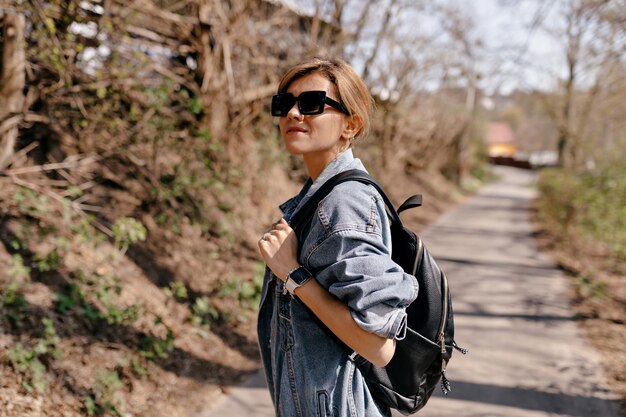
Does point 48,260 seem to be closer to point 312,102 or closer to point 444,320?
point 312,102

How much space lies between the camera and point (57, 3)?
4414 millimetres

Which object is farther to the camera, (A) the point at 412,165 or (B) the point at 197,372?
(A) the point at 412,165

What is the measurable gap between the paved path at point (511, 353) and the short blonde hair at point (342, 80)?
2693 mm

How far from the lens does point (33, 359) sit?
3.26 meters

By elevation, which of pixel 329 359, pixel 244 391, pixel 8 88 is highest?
pixel 8 88

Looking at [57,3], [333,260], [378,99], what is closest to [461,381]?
[333,260]

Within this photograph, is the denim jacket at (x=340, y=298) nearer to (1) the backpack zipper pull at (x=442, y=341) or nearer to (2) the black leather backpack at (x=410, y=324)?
(2) the black leather backpack at (x=410, y=324)

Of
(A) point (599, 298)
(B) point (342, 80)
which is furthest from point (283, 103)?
(A) point (599, 298)

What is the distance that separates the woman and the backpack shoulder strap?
29mm

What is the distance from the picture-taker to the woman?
1.32 meters

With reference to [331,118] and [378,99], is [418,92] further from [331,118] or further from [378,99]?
[331,118]

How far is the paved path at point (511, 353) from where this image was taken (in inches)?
148

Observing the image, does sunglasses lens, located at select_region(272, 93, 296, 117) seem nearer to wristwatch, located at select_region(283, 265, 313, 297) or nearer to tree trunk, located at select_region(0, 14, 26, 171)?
wristwatch, located at select_region(283, 265, 313, 297)

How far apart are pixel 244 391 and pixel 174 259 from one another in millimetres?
2011
